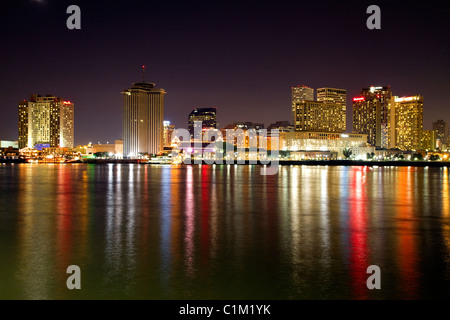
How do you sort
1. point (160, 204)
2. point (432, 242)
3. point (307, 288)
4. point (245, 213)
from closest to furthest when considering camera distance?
point (307, 288) → point (432, 242) → point (245, 213) → point (160, 204)

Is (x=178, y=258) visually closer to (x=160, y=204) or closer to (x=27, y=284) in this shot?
(x=27, y=284)

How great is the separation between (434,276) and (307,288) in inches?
142

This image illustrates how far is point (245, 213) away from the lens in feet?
78.7

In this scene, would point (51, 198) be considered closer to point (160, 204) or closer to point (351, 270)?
point (160, 204)

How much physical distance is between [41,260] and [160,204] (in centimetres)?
1547

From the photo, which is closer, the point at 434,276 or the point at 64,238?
the point at 434,276

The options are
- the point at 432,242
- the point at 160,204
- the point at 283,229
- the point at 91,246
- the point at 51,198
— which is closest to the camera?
the point at 91,246

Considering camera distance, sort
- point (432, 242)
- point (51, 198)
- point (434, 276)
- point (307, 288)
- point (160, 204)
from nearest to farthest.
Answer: point (307, 288)
point (434, 276)
point (432, 242)
point (160, 204)
point (51, 198)
